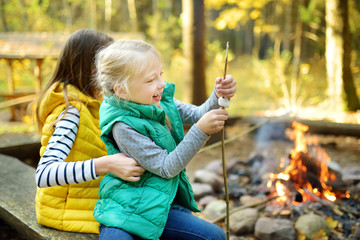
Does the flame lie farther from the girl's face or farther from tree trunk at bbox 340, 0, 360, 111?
tree trunk at bbox 340, 0, 360, 111

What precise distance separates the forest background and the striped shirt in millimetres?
4345

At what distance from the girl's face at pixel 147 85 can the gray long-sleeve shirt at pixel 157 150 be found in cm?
15

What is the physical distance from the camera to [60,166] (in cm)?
154

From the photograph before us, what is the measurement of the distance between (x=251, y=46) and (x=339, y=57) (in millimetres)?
13980

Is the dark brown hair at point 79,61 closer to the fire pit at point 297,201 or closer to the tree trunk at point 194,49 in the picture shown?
the fire pit at point 297,201

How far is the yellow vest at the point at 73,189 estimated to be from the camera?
1.74m

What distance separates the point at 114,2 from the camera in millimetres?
19203

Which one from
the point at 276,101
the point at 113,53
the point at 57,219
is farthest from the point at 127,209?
the point at 276,101

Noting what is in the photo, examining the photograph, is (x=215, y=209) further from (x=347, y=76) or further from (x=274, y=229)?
(x=347, y=76)

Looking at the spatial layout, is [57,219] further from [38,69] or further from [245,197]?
[38,69]

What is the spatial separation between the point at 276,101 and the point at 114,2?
1272cm

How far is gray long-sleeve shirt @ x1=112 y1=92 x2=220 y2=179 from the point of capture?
141 centimetres

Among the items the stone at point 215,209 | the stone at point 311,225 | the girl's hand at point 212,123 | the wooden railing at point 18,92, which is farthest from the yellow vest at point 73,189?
the wooden railing at point 18,92

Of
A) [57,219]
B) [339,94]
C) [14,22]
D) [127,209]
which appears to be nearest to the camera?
[127,209]
